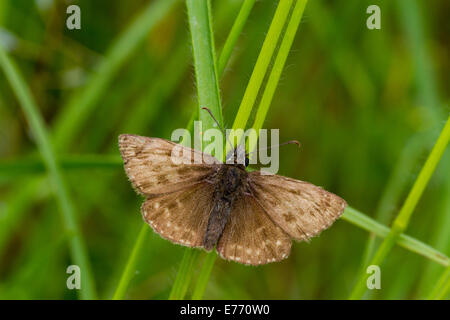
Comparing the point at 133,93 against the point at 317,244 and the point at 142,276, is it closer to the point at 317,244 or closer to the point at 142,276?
the point at 142,276

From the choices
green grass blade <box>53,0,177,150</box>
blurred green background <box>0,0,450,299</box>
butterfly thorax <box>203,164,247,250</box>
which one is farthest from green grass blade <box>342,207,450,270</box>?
green grass blade <box>53,0,177,150</box>

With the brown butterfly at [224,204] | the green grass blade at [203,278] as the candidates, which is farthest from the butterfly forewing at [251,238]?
the green grass blade at [203,278]

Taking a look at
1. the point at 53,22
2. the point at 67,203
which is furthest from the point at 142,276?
the point at 53,22

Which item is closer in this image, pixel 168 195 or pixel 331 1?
pixel 168 195

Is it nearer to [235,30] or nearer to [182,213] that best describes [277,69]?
[235,30]

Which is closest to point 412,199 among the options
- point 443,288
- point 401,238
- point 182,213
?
point 401,238

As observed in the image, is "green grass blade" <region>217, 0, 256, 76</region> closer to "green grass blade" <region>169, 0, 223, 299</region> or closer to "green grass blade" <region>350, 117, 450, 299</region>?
"green grass blade" <region>169, 0, 223, 299</region>
